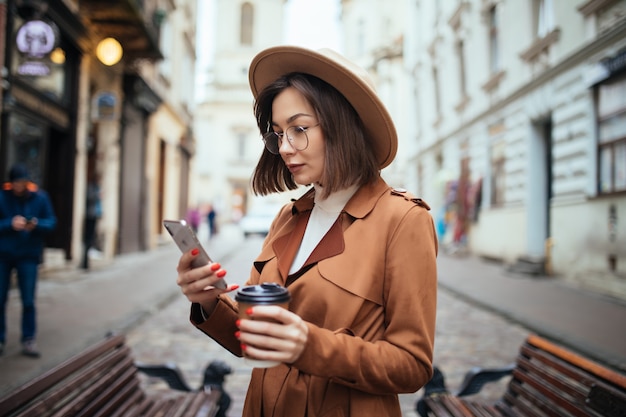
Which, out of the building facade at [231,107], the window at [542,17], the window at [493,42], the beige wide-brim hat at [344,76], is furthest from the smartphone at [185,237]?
the building facade at [231,107]

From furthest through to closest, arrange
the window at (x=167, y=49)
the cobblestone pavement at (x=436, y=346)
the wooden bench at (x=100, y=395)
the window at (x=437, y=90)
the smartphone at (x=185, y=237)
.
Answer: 1. the window at (x=437, y=90)
2. the window at (x=167, y=49)
3. the cobblestone pavement at (x=436, y=346)
4. the wooden bench at (x=100, y=395)
5. the smartphone at (x=185, y=237)

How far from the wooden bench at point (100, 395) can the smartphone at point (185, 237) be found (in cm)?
96

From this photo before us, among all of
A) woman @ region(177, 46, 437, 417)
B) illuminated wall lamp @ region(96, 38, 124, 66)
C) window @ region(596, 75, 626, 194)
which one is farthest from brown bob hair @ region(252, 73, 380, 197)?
illuminated wall lamp @ region(96, 38, 124, 66)

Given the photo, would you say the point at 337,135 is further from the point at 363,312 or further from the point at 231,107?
the point at 231,107

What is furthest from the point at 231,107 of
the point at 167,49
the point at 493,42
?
the point at 493,42

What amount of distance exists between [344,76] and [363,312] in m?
0.67

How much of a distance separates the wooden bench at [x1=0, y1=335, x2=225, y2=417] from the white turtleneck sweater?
1144 mm

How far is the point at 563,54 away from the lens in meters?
10.2

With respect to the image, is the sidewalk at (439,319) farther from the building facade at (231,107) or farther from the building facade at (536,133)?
the building facade at (231,107)

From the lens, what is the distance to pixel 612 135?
8.87 metres

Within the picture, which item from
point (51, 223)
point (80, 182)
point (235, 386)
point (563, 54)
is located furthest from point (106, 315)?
point (563, 54)

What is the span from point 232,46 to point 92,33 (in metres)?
34.5

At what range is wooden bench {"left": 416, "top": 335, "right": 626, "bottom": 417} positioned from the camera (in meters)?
2.09

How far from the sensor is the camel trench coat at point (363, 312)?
4.21ft
